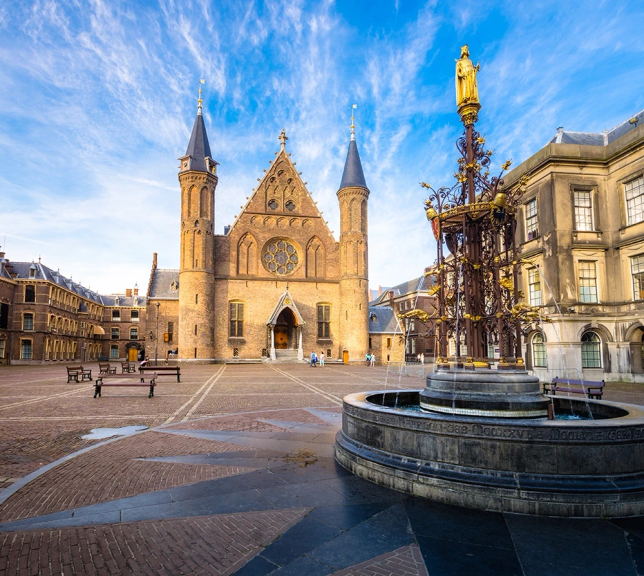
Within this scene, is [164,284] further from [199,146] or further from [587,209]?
[587,209]

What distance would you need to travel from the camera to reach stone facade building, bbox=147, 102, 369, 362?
136ft

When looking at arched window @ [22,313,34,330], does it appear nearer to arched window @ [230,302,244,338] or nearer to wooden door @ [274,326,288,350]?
arched window @ [230,302,244,338]

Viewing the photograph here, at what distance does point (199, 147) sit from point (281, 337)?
20.1 metres

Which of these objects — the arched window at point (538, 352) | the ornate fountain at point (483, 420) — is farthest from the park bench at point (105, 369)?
the arched window at point (538, 352)

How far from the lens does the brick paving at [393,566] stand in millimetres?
3768

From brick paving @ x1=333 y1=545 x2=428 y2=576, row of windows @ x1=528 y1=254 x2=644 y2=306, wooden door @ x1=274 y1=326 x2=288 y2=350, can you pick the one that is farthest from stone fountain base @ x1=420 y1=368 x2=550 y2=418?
wooden door @ x1=274 y1=326 x2=288 y2=350

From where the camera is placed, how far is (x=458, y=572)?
3.76 meters

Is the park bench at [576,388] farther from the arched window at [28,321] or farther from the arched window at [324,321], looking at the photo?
the arched window at [28,321]

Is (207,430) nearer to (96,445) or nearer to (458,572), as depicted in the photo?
(96,445)

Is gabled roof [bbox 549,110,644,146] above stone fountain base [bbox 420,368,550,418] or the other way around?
above

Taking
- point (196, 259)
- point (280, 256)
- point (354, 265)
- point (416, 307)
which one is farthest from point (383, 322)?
point (196, 259)

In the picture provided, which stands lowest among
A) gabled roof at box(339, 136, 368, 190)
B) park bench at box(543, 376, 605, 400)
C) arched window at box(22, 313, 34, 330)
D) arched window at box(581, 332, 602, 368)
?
park bench at box(543, 376, 605, 400)

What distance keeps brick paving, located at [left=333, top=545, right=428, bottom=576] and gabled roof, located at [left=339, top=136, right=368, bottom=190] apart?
42029 mm

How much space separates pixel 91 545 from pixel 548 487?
477 centimetres
